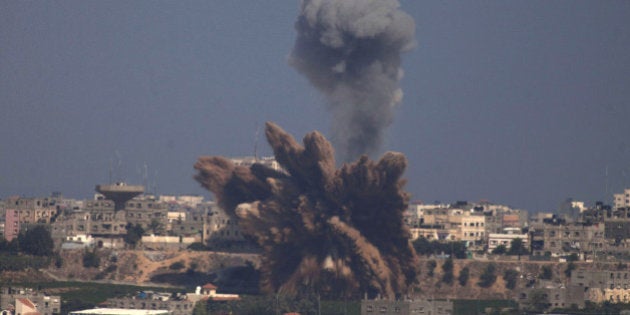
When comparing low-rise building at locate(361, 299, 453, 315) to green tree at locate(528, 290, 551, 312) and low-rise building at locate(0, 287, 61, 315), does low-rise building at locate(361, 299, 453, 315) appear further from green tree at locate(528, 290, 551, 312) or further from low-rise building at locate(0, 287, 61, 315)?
low-rise building at locate(0, 287, 61, 315)

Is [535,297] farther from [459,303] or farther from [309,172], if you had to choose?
[309,172]

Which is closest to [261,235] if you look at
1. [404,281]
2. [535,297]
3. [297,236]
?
[297,236]

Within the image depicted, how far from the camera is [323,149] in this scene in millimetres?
195750

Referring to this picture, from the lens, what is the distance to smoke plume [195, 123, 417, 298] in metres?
191

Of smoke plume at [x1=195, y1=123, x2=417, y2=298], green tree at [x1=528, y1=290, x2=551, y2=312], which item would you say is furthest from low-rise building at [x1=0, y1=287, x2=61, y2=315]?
green tree at [x1=528, y1=290, x2=551, y2=312]

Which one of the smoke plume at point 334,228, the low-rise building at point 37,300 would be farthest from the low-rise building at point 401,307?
the low-rise building at point 37,300

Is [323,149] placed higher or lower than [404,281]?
higher

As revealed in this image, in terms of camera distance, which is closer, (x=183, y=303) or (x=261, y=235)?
(x=183, y=303)

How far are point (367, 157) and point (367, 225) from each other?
8725 mm

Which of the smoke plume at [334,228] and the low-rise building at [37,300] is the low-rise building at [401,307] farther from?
the low-rise building at [37,300]

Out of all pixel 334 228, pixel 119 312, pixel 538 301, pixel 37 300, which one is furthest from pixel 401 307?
pixel 37 300

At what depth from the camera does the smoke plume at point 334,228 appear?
190625 millimetres

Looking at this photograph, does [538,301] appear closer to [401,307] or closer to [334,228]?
[401,307]

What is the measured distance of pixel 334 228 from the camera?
625 feet
